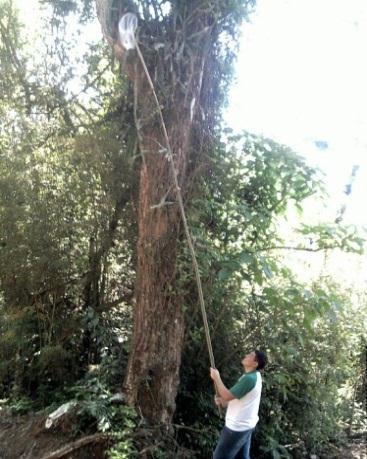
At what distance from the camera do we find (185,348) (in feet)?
16.1

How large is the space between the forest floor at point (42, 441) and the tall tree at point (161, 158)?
0.54 m

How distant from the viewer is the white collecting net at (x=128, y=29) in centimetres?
403

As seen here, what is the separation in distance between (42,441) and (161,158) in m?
2.77

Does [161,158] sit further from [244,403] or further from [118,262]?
[244,403]

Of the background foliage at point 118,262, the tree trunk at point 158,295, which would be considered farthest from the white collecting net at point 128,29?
the background foliage at point 118,262

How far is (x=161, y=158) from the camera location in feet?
14.5

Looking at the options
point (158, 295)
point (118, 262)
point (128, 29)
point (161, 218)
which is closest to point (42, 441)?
point (158, 295)

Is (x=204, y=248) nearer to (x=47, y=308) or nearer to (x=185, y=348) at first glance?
(x=185, y=348)

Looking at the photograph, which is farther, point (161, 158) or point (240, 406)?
point (161, 158)

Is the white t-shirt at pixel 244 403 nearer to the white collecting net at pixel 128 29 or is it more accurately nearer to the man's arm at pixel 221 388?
the man's arm at pixel 221 388

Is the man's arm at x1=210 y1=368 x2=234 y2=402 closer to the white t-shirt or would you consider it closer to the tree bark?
the white t-shirt

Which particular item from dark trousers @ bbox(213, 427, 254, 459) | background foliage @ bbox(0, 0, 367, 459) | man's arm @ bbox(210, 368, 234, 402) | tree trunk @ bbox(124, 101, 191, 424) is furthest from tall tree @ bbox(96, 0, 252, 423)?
man's arm @ bbox(210, 368, 234, 402)

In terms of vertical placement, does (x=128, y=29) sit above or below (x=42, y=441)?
above

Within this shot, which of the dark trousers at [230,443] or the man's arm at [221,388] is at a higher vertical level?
the man's arm at [221,388]
